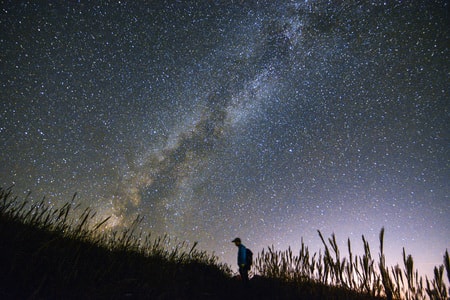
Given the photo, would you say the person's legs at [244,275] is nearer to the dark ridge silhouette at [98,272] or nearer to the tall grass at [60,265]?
the dark ridge silhouette at [98,272]

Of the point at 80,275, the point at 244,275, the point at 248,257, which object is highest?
the point at 248,257

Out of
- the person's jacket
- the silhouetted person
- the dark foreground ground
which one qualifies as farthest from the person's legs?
the dark foreground ground

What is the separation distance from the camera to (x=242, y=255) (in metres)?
7.07

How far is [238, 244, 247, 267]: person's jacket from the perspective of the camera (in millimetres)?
6884

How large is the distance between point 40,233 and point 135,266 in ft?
5.44

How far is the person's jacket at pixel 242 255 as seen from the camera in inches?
271

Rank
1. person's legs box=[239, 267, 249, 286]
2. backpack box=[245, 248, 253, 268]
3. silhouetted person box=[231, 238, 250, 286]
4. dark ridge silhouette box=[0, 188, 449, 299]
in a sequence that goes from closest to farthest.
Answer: dark ridge silhouette box=[0, 188, 449, 299]
person's legs box=[239, 267, 249, 286]
silhouetted person box=[231, 238, 250, 286]
backpack box=[245, 248, 253, 268]

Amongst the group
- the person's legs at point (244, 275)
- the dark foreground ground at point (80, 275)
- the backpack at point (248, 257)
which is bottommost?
the dark foreground ground at point (80, 275)

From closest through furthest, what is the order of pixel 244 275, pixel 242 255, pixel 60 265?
pixel 60 265 → pixel 244 275 → pixel 242 255

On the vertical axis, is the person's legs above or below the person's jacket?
below

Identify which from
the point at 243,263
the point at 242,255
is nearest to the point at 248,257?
the point at 242,255

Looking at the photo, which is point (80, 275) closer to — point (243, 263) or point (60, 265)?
point (60, 265)

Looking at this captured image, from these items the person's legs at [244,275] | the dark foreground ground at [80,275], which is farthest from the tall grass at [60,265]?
the person's legs at [244,275]

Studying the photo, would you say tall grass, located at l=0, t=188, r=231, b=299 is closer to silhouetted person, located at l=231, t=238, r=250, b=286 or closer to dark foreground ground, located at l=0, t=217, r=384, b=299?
dark foreground ground, located at l=0, t=217, r=384, b=299
